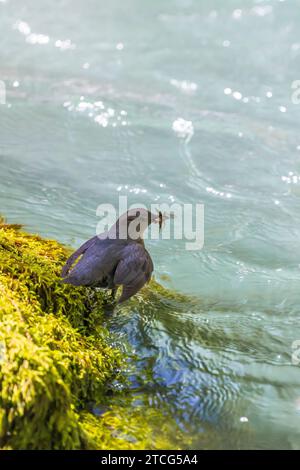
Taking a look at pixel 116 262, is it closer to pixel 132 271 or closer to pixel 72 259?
pixel 132 271

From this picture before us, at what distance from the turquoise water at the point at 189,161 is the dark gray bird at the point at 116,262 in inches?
9.4

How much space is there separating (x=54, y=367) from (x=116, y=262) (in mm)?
1110

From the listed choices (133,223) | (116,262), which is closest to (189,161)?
(133,223)

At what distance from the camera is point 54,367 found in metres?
2.62

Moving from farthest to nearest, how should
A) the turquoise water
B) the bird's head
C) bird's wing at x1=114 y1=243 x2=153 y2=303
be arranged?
the bird's head < bird's wing at x1=114 y1=243 x2=153 y2=303 < the turquoise water

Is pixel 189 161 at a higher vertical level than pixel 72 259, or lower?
higher

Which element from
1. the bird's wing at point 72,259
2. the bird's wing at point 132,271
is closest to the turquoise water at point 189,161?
the bird's wing at point 132,271

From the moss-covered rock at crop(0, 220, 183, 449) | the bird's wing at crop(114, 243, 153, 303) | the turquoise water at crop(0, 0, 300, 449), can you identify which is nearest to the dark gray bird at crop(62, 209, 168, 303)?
the bird's wing at crop(114, 243, 153, 303)

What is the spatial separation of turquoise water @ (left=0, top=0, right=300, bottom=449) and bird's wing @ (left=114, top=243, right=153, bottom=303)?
0.20 m

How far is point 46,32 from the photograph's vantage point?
11.2m

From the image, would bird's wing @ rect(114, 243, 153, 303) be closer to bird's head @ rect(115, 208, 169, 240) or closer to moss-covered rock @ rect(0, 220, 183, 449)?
bird's head @ rect(115, 208, 169, 240)

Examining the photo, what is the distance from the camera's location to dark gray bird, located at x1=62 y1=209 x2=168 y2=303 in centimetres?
353

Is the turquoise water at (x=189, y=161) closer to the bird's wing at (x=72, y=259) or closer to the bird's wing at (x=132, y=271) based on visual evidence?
the bird's wing at (x=132, y=271)

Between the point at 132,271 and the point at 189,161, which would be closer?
the point at 132,271
